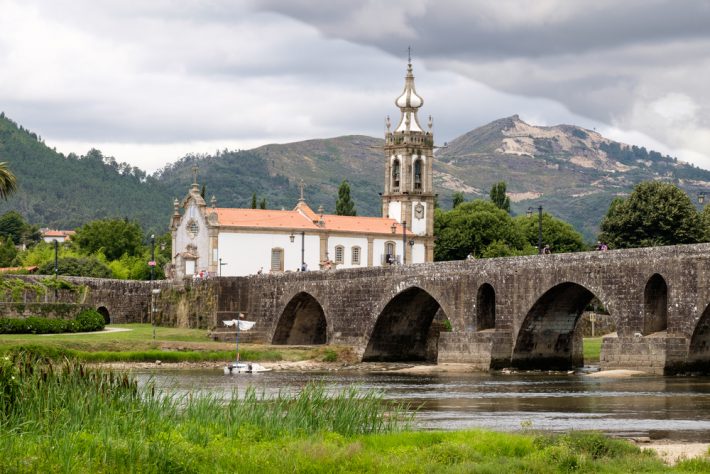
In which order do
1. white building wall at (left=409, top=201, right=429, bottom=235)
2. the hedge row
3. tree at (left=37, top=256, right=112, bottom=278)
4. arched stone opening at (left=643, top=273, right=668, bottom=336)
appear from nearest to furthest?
arched stone opening at (left=643, top=273, right=668, bottom=336)
the hedge row
tree at (left=37, top=256, right=112, bottom=278)
white building wall at (left=409, top=201, right=429, bottom=235)

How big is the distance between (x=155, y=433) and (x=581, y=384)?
32.6 metres

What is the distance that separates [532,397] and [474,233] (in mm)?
84859

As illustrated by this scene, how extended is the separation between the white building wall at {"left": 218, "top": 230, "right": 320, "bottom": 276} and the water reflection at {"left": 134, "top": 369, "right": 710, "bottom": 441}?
46014 millimetres

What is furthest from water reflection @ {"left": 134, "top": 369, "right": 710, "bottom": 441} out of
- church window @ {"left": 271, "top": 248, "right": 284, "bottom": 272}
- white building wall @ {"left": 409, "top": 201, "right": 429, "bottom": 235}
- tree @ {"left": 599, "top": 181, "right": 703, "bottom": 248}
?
white building wall @ {"left": 409, "top": 201, "right": 429, "bottom": 235}

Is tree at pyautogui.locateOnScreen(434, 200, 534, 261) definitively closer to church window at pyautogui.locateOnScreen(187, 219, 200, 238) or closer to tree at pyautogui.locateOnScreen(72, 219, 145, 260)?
church window at pyautogui.locateOnScreen(187, 219, 200, 238)

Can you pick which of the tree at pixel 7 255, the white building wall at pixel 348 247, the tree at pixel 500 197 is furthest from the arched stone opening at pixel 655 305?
the tree at pixel 7 255

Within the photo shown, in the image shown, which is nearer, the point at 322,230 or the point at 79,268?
the point at 322,230

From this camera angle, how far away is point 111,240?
499ft

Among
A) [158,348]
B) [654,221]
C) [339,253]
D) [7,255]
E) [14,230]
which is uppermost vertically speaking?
[14,230]

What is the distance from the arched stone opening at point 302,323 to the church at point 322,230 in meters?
18.3

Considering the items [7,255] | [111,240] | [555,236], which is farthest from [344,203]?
[7,255]

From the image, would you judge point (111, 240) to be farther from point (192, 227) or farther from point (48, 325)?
point (48, 325)

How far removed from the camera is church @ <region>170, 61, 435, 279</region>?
115250mm

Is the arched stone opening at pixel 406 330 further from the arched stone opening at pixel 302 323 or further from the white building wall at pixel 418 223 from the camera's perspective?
the white building wall at pixel 418 223
